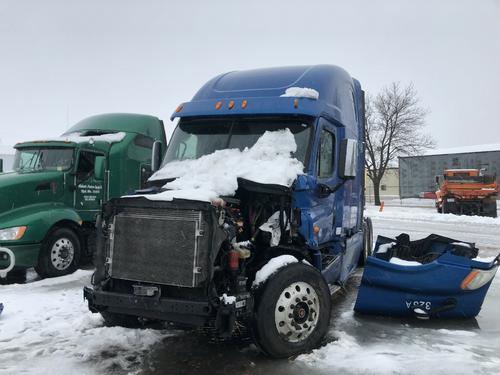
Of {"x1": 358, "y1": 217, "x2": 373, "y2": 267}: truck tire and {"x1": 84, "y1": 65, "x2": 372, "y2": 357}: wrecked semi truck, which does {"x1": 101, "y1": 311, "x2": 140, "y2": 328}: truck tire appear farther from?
{"x1": 358, "y1": 217, "x2": 373, "y2": 267}: truck tire

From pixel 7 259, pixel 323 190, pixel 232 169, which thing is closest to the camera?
pixel 232 169

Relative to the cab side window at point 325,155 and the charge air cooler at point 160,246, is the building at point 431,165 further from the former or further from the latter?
the charge air cooler at point 160,246

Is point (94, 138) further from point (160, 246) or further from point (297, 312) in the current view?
point (297, 312)

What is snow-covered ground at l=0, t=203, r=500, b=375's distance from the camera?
14.2 feet

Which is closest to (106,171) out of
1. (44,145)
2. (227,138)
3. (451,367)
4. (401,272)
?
(44,145)

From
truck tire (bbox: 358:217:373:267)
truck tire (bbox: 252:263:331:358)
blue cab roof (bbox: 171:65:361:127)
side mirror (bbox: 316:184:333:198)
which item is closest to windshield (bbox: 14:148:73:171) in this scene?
blue cab roof (bbox: 171:65:361:127)

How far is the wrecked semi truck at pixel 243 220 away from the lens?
4.21 metres

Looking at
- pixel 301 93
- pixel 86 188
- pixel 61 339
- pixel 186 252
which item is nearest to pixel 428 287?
pixel 301 93

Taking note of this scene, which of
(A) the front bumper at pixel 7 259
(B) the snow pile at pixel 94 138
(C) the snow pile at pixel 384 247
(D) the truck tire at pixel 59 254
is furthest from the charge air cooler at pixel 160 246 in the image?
(B) the snow pile at pixel 94 138

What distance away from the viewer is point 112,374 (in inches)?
165

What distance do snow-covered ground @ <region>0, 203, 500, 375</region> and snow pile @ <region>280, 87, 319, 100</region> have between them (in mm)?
2737

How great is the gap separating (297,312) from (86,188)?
6.23 m

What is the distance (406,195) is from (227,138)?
44.3m

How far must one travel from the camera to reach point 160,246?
4316 mm
